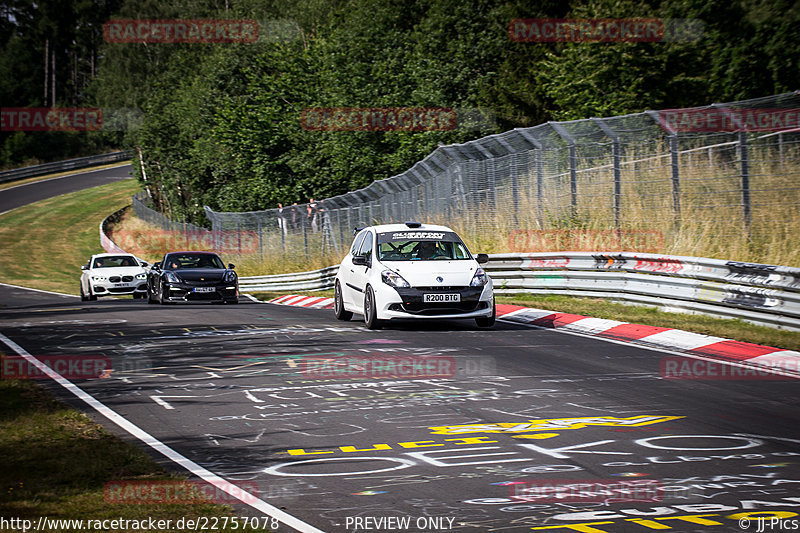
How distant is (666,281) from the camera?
14.8m

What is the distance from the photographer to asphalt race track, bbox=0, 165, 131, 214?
73.4 metres

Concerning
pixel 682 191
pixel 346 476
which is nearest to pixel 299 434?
pixel 346 476

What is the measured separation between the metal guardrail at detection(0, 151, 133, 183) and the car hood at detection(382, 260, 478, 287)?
76.1 metres

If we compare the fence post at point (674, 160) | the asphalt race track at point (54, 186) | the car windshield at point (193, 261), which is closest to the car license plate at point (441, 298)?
the fence post at point (674, 160)

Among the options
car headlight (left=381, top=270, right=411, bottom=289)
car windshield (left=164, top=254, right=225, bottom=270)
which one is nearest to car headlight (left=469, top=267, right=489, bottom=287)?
car headlight (left=381, top=270, right=411, bottom=289)

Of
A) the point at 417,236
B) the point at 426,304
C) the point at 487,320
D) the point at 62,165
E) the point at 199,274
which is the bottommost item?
the point at 487,320

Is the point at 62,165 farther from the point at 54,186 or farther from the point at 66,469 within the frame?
the point at 66,469

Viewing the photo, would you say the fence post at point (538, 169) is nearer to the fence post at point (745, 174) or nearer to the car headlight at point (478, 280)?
the fence post at point (745, 174)

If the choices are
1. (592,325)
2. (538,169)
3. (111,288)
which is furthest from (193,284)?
(592,325)

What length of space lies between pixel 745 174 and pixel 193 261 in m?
14.5

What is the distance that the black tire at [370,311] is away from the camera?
14008mm

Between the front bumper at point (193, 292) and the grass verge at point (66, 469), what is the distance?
46.0ft

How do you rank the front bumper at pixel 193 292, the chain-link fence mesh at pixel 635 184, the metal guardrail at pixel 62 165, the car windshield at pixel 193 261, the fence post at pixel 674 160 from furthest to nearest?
the metal guardrail at pixel 62 165
the car windshield at pixel 193 261
the front bumper at pixel 193 292
the fence post at pixel 674 160
the chain-link fence mesh at pixel 635 184

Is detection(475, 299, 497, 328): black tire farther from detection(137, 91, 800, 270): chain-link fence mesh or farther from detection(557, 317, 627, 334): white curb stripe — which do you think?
detection(137, 91, 800, 270): chain-link fence mesh
